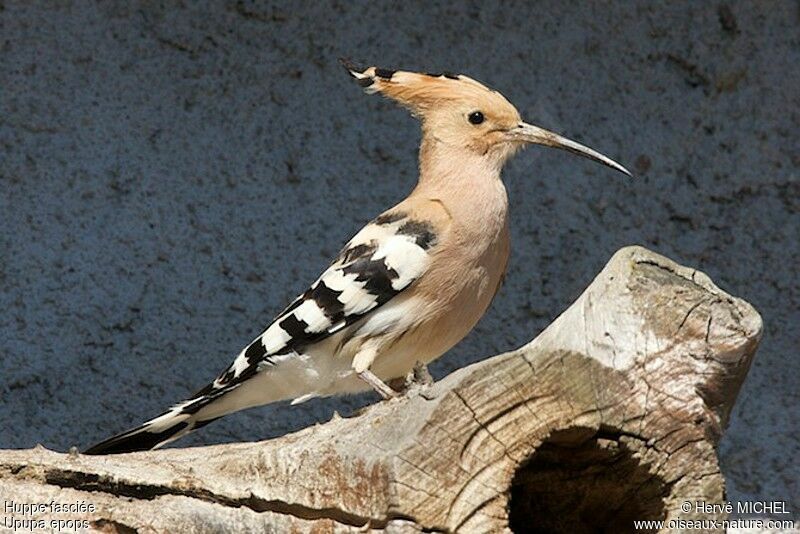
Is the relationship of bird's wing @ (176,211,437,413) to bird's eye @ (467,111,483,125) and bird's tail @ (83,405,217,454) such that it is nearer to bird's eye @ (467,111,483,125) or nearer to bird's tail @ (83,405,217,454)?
bird's tail @ (83,405,217,454)

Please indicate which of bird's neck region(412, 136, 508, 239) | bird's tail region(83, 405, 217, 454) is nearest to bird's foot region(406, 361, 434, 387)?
bird's neck region(412, 136, 508, 239)

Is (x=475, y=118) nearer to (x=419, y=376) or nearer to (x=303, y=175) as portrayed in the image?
(x=419, y=376)

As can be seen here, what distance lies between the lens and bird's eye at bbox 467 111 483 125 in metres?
2.51

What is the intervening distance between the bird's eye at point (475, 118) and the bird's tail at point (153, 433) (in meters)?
0.62

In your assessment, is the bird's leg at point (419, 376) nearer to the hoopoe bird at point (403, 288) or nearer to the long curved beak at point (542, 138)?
the hoopoe bird at point (403, 288)

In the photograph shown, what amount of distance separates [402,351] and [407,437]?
0.65 m

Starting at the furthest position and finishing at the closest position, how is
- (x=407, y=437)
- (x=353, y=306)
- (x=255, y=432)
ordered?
(x=255, y=432), (x=353, y=306), (x=407, y=437)

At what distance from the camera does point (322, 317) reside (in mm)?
2354

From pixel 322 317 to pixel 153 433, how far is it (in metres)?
0.30

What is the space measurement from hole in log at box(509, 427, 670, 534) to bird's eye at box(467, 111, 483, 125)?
77 cm

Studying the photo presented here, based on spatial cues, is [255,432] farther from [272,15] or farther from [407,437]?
[407,437]

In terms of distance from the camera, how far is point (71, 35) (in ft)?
9.80

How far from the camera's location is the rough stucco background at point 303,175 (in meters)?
2.91

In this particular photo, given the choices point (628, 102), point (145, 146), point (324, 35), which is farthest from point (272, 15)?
point (628, 102)
